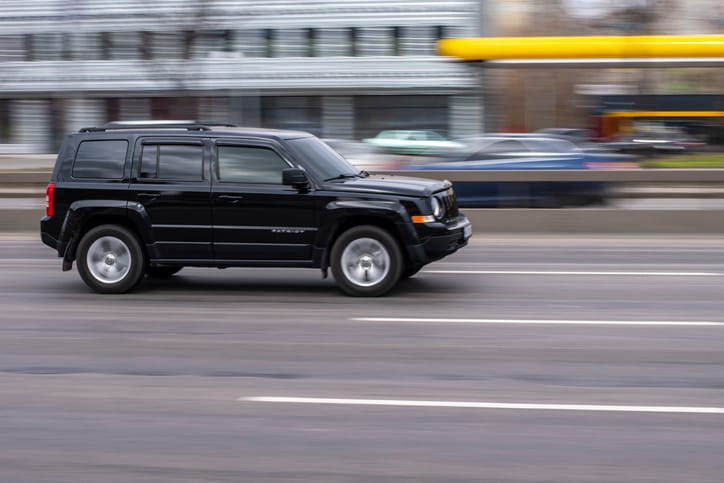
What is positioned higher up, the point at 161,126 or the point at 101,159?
the point at 161,126

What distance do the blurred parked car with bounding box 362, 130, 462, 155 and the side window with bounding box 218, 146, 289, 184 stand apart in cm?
3061

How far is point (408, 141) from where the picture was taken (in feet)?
140

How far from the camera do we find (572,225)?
56.3 feet

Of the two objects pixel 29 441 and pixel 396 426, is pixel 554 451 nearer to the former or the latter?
pixel 396 426

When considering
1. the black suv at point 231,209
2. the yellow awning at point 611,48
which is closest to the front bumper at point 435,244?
the black suv at point 231,209

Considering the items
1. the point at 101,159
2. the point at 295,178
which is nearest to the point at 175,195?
the point at 101,159

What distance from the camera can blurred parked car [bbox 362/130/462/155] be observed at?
41625 millimetres

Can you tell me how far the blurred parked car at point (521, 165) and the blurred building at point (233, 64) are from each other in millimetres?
25505

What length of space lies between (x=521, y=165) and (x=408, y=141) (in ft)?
78.5

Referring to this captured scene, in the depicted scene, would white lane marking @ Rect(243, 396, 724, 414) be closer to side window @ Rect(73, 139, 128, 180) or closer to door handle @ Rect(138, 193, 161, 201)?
door handle @ Rect(138, 193, 161, 201)

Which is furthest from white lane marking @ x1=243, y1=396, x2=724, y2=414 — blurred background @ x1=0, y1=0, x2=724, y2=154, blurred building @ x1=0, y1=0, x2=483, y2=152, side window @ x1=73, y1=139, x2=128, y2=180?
blurred building @ x1=0, y1=0, x2=483, y2=152

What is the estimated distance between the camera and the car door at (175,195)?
10453mm

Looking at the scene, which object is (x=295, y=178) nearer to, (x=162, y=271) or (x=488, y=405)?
(x=162, y=271)

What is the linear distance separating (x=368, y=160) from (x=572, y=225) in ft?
33.4
